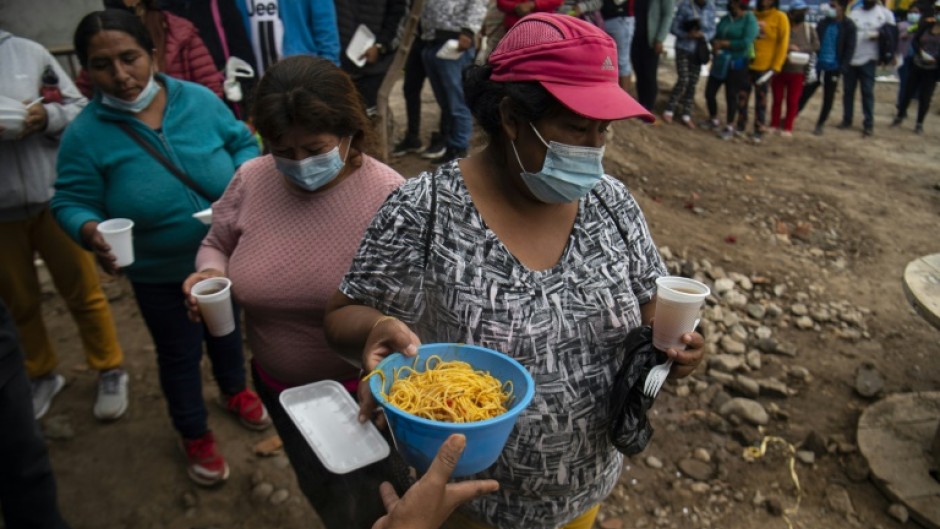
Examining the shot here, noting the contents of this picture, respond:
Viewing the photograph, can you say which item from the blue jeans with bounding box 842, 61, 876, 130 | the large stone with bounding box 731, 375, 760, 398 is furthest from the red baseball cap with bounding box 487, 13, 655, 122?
the blue jeans with bounding box 842, 61, 876, 130

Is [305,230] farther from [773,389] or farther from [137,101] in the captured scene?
[773,389]

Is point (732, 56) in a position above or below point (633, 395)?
below

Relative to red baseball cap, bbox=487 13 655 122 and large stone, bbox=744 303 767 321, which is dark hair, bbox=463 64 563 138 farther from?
large stone, bbox=744 303 767 321

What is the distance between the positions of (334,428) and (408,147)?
6.18 metres

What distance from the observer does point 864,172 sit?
1029 centimetres

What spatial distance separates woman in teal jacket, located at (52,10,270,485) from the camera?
289 centimetres

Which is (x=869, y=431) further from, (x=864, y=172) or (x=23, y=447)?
(x=864, y=172)

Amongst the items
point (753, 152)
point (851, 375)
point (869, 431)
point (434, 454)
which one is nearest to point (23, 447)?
point (434, 454)

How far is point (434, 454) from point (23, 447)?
1.83 meters

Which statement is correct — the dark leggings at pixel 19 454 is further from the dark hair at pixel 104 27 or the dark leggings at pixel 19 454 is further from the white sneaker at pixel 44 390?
the white sneaker at pixel 44 390

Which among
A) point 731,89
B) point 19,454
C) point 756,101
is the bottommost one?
point 756,101

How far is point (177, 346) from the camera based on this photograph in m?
3.32

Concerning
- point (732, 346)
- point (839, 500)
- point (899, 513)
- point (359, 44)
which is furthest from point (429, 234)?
point (359, 44)

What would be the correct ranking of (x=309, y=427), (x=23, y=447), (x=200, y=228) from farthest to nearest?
(x=200, y=228), (x=23, y=447), (x=309, y=427)
